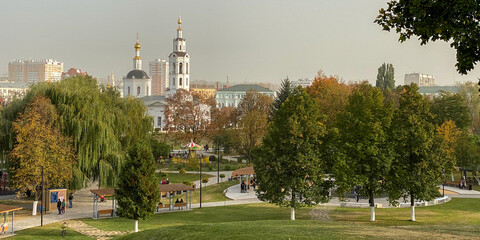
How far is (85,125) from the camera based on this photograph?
3772cm

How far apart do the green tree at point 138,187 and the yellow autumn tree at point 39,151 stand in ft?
23.9

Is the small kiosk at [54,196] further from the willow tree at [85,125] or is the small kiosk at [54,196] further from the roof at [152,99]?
the roof at [152,99]

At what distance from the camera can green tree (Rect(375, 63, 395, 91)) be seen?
90875 mm

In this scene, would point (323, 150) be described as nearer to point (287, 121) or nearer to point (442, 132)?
point (287, 121)

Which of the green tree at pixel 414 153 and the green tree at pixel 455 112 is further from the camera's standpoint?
the green tree at pixel 455 112

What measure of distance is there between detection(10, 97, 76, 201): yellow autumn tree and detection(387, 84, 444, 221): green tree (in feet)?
73.3

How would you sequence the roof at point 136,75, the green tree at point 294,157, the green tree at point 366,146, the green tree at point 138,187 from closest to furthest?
the green tree at point 138,187 → the green tree at point 366,146 → the green tree at point 294,157 → the roof at point 136,75

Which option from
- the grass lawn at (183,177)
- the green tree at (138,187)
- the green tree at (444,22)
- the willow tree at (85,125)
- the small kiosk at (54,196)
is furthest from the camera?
the grass lawn at (183,177)

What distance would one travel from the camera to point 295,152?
31.6m

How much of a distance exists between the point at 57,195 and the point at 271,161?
15.6 m

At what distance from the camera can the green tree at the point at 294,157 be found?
31.2 m

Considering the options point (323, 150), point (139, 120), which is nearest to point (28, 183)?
point (139, 120)

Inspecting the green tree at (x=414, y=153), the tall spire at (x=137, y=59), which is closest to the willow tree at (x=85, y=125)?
the green tree at (x=414, y=153)

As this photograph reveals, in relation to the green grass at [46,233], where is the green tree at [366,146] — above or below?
above
